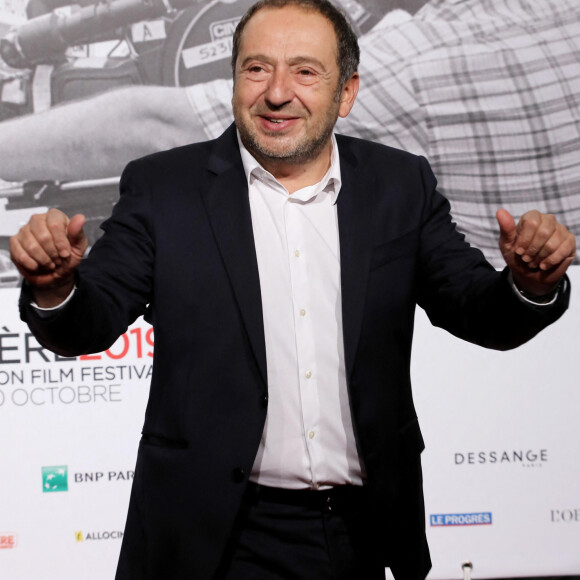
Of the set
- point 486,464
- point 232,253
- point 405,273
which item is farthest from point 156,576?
point 486,464

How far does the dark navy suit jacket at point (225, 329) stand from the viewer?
166 centimetres

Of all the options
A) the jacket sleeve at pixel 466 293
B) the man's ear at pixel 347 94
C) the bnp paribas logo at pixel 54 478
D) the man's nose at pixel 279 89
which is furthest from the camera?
the bnp paribas logo at pixel 54 478

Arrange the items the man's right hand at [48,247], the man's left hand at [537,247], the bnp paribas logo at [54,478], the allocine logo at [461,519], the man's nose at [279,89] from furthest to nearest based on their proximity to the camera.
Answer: the allocine logo at [461,519]
the bnp paribas logo at [54,478]
the man's nose at [279,89]
the man's left hand at [537,247]
the man's right hand at [48,247]

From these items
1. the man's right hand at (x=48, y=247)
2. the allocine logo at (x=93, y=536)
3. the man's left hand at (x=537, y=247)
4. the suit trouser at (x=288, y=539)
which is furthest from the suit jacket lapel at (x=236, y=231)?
the allocine logo at (x=93, y=536)

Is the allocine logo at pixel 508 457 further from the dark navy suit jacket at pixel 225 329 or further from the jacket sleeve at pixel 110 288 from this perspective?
the jacket sleeve at pixel 110 288

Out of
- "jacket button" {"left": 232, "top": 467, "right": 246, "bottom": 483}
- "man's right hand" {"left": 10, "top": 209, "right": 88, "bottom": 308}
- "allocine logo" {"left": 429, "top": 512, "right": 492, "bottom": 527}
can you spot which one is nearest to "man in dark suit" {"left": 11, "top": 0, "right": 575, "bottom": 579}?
"jacket button" {"left": 232, "top": 467, "right": 246, "bottom": 483}

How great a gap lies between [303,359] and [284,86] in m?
0.60

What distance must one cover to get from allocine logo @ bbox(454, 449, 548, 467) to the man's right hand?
99.9 inches

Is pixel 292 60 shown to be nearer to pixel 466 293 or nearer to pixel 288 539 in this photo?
pixel 466 293

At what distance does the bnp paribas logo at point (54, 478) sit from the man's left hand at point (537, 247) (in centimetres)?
243

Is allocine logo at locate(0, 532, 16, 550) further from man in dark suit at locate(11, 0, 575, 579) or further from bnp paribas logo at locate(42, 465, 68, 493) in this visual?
man in dark suit at locate(11, 0, 575, 579)

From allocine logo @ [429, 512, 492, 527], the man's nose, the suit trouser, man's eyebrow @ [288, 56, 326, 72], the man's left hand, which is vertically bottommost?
allocine logo @ [429, 512, 492, 527]

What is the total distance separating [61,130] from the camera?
3402 mm

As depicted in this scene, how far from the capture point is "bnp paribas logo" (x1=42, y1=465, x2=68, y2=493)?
3.41m
